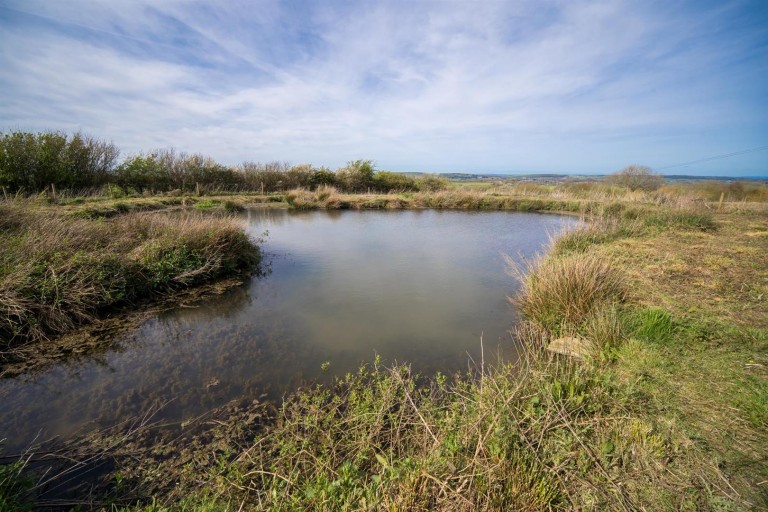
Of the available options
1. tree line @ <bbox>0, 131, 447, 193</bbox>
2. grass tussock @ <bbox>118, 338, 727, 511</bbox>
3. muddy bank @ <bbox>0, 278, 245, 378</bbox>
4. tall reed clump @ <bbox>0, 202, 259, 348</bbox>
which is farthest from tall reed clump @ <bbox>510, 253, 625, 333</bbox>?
tree line @ <bbox>0, 131, 447, 193</bbox>

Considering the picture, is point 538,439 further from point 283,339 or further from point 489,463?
point 283,339

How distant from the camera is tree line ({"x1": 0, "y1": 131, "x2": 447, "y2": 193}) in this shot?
15398 mm

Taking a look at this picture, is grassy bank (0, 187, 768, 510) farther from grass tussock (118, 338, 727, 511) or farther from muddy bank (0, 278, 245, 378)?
muddy bank (0, 278, 245, 378)

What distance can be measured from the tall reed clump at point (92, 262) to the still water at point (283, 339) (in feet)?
3.25

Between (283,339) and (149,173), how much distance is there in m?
22.9

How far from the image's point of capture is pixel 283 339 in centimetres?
548

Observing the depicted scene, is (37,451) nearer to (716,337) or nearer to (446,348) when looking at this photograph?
(446,348)

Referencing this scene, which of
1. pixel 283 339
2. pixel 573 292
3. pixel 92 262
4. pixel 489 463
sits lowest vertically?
pixel 283 339

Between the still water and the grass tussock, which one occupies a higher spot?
the grass tussock

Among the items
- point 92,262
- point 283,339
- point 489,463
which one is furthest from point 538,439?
point 92,262

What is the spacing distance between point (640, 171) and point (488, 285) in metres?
36.5

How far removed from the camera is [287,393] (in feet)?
13.5

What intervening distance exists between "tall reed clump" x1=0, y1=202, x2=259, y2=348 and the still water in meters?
0.99

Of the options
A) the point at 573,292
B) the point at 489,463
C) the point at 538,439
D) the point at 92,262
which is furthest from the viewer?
the point at 92,262
